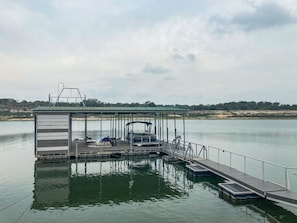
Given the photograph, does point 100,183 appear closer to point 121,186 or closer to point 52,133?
point 121,186

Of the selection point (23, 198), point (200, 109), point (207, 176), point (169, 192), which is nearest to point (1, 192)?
point (23, 198)

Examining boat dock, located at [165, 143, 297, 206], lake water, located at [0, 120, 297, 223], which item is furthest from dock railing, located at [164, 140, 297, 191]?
lake water, located at [0, 120, 297, 223]

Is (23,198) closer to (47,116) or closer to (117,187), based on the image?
(117,187)

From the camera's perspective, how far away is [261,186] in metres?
11.7

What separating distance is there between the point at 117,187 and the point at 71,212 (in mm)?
3685

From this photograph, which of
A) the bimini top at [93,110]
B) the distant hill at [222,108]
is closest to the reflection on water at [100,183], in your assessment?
the bimini top at [93,110]

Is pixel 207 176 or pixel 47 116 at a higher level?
pixel 47 116

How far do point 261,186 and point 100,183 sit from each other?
23.9ft

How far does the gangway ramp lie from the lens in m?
10.2

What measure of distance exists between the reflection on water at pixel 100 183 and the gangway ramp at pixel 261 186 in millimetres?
2085

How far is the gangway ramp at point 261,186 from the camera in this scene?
10.2m

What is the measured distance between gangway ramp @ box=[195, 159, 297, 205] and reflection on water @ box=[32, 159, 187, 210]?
6.84 feet

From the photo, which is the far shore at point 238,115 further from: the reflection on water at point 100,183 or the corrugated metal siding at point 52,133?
the reflection on water at point 100,183

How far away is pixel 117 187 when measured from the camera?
A: 46.1 feet
